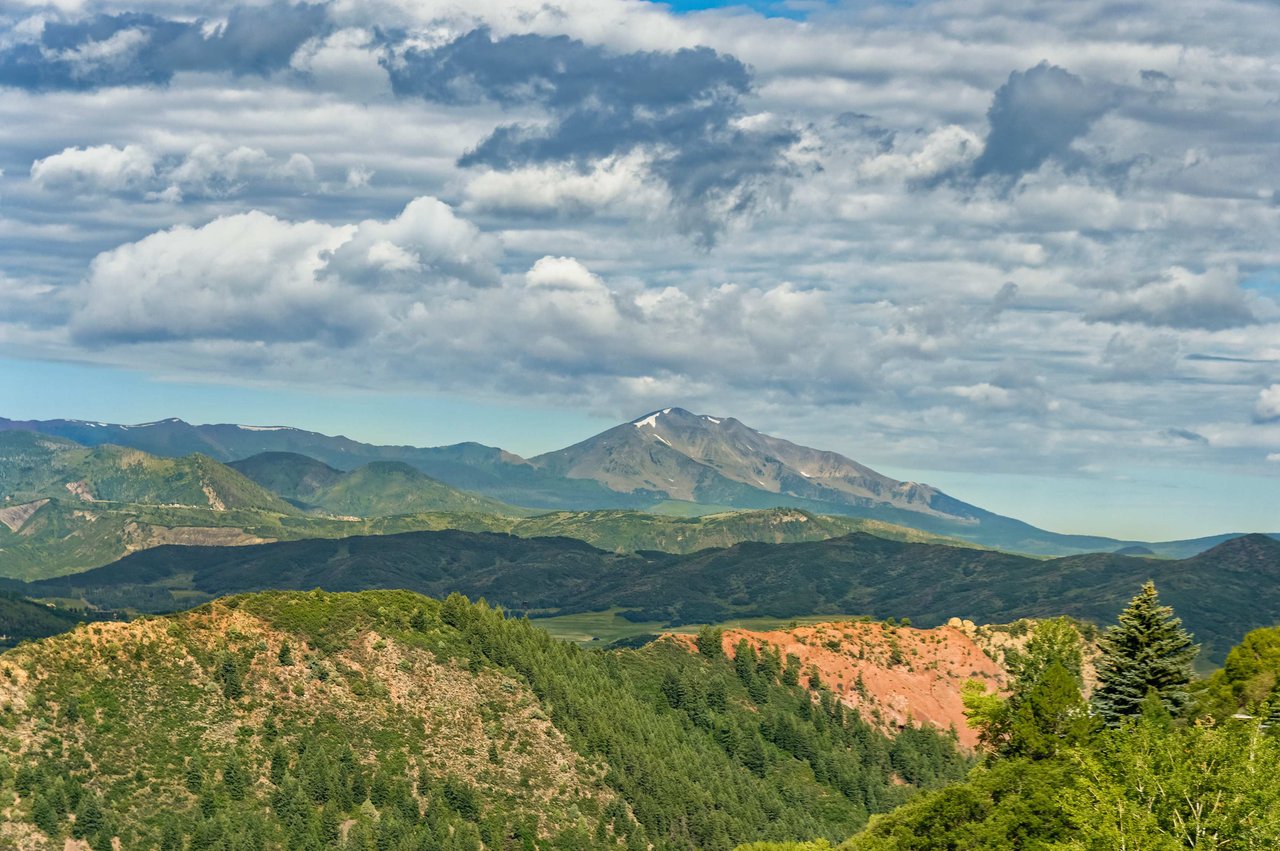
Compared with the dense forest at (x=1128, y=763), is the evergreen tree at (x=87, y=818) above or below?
below

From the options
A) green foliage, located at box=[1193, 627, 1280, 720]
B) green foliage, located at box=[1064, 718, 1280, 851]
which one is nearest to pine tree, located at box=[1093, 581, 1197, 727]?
green foliage, located at box=[1193, 627, 1280, 720]

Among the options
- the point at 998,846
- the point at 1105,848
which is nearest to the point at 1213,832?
the point at 1105,848

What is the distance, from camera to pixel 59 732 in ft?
643

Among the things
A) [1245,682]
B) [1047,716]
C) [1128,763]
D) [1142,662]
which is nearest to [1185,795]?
[1128,763]

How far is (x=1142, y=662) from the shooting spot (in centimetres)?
14275

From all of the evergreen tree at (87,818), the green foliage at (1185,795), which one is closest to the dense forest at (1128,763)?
the green foliage at (1185,795)

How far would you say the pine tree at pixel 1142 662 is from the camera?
142000mm

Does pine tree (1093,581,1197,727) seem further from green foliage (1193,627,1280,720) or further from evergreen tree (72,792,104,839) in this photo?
evergreen tree (72,792,104,839)

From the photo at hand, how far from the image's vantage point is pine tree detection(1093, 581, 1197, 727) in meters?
142

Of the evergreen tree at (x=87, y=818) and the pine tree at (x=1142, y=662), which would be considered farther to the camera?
the evergreen tree at (x=87, y=818)

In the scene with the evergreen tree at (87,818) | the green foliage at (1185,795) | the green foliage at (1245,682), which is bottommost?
the evergreen tree at (87,818)

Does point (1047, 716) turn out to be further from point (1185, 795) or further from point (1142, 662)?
point (1185, 795)

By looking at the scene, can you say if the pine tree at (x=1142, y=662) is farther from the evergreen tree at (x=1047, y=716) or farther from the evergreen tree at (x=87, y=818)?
the evergreen tree at (x=87, y=818)

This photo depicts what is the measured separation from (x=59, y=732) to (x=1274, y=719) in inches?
5878
